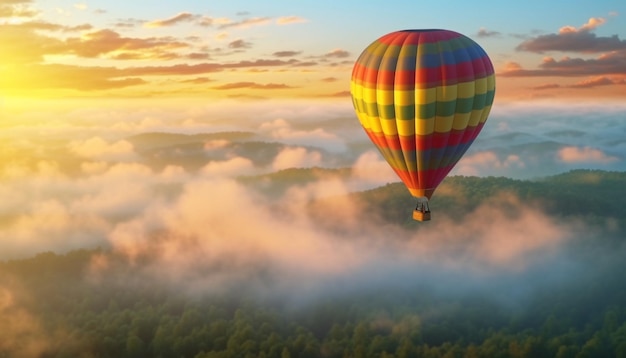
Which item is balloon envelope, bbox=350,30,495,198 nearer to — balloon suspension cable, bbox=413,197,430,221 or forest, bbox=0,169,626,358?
balloon suspension cable, bbox=413,197,430,221

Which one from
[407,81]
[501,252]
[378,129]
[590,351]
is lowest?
[501,252]

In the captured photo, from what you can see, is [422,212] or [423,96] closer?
[423,96]

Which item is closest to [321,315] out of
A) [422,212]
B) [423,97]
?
[422,212]

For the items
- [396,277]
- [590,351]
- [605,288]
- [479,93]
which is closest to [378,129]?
[479,93]

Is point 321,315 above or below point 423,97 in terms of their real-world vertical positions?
below

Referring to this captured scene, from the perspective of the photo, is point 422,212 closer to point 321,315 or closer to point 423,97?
point 423,97

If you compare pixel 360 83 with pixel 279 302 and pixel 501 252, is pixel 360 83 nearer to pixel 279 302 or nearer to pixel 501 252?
pixel 279 302

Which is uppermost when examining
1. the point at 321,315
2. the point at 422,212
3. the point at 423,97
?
the point at 423,97

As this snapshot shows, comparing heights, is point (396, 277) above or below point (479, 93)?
below
